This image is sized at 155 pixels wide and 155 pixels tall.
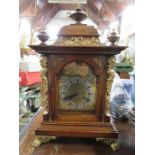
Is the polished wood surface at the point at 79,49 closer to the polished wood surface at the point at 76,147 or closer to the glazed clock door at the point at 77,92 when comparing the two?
the glazed clock door at the point at 77,92

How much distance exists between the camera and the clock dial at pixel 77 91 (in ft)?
2.45

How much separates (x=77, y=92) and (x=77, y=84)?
0.10 feet

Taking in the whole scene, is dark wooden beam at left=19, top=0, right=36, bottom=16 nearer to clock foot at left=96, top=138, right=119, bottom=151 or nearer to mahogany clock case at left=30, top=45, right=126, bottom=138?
mahogany clock case at left=30, top=45, right=126, bottom=138

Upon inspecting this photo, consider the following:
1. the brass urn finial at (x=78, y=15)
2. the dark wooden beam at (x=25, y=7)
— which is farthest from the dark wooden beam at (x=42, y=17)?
the brass urn finial at (x=78, y=15)

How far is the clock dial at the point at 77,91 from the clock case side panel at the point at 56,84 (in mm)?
20

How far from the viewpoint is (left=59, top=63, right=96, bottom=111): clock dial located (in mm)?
748

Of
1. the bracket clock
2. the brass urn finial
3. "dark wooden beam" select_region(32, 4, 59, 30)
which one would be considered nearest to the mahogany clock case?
the bracket clock

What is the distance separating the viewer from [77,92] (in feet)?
2.48

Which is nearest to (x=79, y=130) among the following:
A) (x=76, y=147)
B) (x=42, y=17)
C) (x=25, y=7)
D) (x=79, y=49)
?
(x=76, y=147)

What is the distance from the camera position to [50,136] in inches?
28.8

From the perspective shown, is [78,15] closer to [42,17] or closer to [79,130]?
[79,130]
